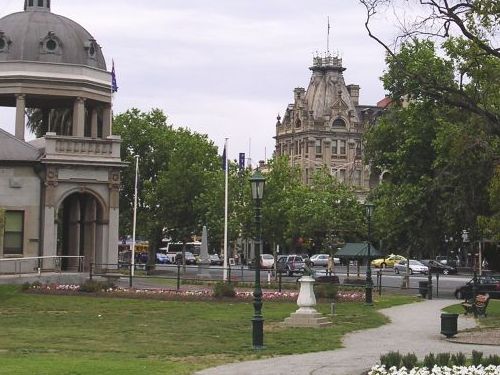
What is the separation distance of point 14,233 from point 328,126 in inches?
3270

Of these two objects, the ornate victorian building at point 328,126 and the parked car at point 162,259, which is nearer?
the parked car at point 162,259

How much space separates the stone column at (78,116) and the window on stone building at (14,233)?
18.8 ft

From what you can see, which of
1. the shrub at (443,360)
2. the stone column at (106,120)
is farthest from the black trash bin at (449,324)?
the stone column at (106,120)

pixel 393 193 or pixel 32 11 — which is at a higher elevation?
pixel 32 11

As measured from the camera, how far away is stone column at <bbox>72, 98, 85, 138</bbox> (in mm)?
50906

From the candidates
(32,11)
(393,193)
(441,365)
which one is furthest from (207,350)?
(32,11)

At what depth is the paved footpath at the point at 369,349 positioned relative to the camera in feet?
64.4

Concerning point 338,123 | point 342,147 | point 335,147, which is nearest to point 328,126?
point 338,123

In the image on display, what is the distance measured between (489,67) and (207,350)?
10663 millimetres

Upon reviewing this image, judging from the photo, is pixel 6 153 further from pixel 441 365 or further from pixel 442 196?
pixel 441 365

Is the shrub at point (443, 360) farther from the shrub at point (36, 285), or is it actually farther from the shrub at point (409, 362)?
the shrub at point (36, 285)

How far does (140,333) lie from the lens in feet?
89.5

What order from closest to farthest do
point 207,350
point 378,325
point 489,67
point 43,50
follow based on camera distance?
point 207,350, point 489,67, point 378,325, point 43,50

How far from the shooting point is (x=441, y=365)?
17.4m
